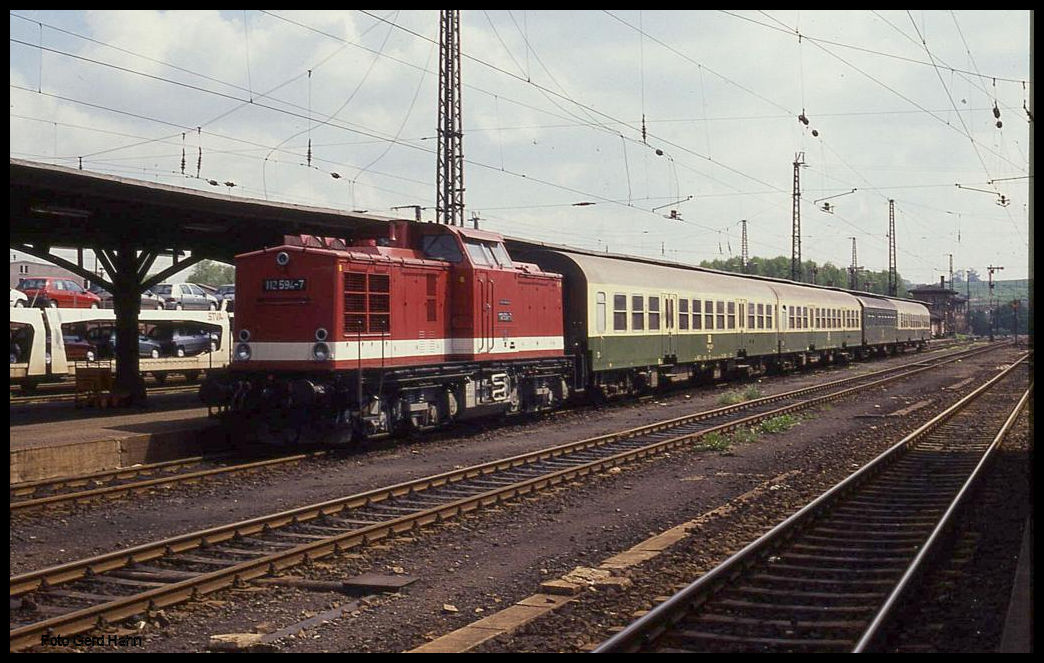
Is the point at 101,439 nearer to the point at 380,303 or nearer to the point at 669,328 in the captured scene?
the point at 380,303

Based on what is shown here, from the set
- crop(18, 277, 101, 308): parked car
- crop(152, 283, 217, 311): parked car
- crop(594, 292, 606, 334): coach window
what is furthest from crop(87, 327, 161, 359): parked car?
crop(594, 292, 606, 334): coach window

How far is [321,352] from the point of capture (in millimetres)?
15188

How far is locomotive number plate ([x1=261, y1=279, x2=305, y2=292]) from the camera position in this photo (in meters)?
15.4

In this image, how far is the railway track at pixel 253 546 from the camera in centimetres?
746

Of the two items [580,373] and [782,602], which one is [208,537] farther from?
[580,373]

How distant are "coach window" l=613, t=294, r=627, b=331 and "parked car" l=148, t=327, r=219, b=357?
19.7 m

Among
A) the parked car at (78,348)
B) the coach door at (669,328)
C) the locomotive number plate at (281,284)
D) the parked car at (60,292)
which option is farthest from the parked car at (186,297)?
the locomotive number plate at (281,284)

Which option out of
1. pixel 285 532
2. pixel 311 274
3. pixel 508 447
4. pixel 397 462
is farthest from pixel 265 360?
pixel 285 532

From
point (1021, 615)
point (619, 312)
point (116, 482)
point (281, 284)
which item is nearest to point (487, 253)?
point (281, 284)

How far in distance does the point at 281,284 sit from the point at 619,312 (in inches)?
396

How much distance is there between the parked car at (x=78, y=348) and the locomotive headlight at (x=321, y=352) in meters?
23.0

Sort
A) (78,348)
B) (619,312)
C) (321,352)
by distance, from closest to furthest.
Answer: (321,352), (619,312), (78,348)

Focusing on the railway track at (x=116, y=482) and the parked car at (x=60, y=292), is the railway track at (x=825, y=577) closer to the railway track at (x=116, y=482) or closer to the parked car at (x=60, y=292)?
the railway track at (x=116, y=482)

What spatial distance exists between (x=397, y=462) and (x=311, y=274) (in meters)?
3.32
